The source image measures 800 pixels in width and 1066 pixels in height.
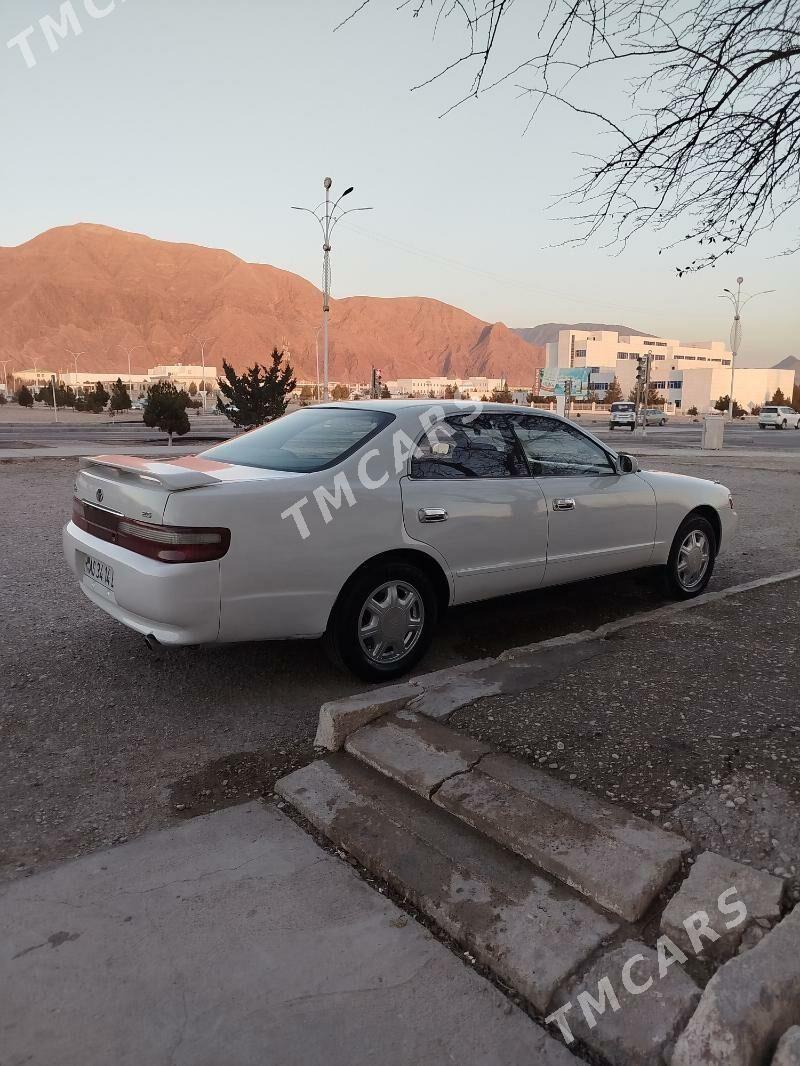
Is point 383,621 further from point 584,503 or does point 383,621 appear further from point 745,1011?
point 745,1011

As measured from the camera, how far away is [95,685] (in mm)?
3988

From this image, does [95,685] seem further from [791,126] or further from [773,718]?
[791,126]

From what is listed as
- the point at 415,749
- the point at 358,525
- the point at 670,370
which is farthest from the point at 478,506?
the point at 670,370

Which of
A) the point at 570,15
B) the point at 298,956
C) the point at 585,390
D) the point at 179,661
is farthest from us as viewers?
the point at 585,390

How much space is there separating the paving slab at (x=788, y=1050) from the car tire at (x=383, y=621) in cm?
245

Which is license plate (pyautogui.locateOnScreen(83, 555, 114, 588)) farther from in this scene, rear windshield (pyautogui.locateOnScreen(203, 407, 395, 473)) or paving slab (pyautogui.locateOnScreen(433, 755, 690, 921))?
paving slab (pyautogui.locateOnScreen(433, 755, 690, 921))

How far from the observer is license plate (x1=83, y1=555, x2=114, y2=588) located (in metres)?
3.62

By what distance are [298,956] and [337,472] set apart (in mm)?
2239

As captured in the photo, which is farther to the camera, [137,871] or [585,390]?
[585,390]

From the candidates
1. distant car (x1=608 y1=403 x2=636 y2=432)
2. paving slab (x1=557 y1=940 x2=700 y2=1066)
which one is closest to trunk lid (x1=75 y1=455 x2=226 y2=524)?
paving slab (x1=557 y1=940 x2=700 y2=1066)

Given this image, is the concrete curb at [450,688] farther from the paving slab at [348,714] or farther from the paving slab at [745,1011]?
the paving slab at [745,1011]

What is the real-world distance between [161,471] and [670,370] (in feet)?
470

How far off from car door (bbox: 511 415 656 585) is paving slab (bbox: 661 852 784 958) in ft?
8.22

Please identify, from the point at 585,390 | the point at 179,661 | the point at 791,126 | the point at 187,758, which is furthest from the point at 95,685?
the point at 585,390
